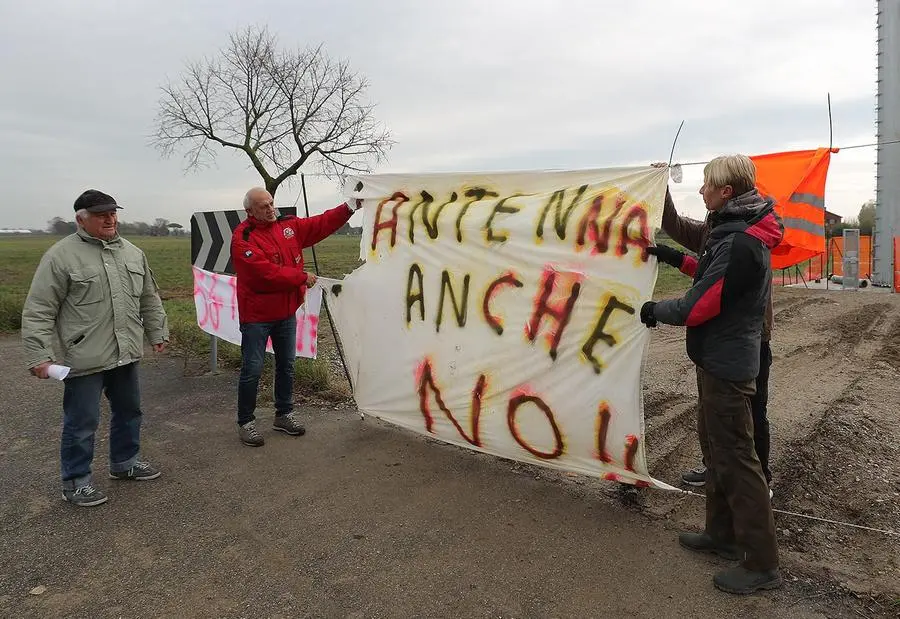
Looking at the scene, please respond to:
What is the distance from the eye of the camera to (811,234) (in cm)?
395

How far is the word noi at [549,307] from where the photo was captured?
11.3 ft

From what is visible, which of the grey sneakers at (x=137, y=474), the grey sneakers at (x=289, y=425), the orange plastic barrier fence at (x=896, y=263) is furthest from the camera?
the orange plastic barrier fence at (x=896, y=263)

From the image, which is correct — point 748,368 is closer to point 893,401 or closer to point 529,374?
point 529,374

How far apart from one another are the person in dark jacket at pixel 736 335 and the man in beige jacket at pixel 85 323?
3.53 meters

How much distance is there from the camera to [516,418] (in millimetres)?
3895

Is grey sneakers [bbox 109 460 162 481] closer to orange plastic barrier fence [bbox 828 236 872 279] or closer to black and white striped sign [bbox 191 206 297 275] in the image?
black and white striped sign [bbox 191 206 297 275]

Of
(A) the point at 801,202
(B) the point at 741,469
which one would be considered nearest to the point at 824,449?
(A) the point at 801,202

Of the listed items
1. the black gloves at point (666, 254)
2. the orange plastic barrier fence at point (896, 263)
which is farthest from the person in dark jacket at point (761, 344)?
the orange plastic barrier fence at point (896, 263)

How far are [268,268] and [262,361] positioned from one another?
829 mm

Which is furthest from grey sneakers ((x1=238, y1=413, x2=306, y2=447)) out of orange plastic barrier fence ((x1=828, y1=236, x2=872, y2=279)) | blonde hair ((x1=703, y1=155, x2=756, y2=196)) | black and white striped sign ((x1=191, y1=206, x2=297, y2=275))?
orange plastic barrier fence ((x1=828, y1=236, x2=872, y2=279))

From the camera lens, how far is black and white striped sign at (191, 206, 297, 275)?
6836 mm

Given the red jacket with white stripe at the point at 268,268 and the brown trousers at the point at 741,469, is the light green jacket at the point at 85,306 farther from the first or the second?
the brown trousers at the point at 741,469

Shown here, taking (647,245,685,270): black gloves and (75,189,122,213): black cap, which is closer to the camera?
(647,245,685,270): black gloves

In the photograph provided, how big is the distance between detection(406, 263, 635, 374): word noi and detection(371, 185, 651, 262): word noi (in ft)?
0.80
